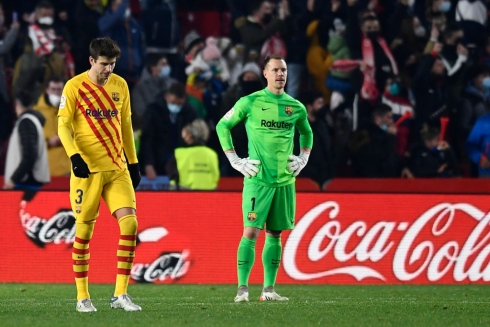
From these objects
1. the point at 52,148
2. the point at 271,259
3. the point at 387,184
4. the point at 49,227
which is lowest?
the point at 387,184

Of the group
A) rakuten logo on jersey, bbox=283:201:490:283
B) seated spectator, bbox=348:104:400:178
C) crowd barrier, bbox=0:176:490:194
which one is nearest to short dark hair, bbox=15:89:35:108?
crowd barrier, bbox=0:176:490:194

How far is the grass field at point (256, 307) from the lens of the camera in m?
9.43

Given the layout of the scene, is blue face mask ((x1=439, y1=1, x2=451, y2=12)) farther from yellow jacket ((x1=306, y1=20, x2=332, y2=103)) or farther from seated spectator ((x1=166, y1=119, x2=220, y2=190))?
seated spectator ((x1=166, y1=119, x2=220, y2=190))

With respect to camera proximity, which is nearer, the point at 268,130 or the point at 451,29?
the point at 268,130

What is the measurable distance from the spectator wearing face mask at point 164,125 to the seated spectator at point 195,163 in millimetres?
762

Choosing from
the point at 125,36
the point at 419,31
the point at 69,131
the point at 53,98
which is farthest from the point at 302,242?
the point at 419,31

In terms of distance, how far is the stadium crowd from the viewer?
1736 centimetres

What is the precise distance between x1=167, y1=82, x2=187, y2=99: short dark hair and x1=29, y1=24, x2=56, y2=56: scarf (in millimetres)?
1876

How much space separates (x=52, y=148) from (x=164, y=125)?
153 centimetres

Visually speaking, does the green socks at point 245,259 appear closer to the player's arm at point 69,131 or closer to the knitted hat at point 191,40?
the player's arm at point 69,131

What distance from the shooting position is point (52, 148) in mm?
17016

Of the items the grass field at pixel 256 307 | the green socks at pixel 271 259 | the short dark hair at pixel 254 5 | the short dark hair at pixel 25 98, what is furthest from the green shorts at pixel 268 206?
the short dark hair at pixel 254 5

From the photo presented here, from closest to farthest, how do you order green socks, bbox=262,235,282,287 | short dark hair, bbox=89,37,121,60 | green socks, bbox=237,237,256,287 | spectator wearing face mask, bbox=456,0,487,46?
short dark hair, bbox=89,37,121,60 < green socks, bbox=237,237,256,287 < green socks, bbox=262,235,282,287 < spectator wearing face mask, bbox=456,0,487,46

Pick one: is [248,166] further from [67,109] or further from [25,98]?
[25,98]
